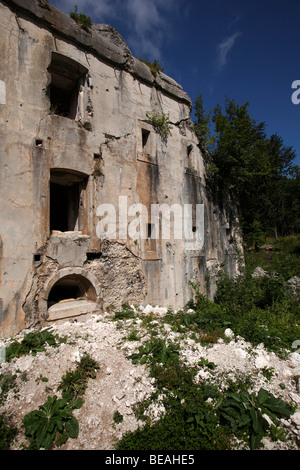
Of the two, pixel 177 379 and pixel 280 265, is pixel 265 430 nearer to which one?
pixel 177 379

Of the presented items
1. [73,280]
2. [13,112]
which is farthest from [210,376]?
[13,112]

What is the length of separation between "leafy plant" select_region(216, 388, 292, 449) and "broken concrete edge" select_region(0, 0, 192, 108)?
8543mm

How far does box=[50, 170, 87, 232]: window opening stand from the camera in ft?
20.7

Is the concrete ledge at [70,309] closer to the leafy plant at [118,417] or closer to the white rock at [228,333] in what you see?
the leafy plant at [118,417]

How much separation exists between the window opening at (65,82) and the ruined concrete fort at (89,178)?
3 cm

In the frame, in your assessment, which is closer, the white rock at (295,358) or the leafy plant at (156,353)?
the leafy plant at (156,353)

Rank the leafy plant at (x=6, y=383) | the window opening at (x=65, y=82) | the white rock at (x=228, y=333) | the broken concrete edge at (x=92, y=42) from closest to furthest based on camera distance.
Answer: the leafy plant at (x=6, y=383), the white rock at (x=228, y=333), the broken concrete edge at (x=92, y=42), the window opening at (x=65, y=82)

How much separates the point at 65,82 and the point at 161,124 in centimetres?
315

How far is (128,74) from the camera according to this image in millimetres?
7488

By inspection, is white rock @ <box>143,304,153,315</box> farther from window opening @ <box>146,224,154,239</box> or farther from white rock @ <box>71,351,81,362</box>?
white rock @ <box>71,351,81,362</box>

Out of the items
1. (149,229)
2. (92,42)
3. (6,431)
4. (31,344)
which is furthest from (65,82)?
(6,431)

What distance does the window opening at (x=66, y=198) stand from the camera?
632cm

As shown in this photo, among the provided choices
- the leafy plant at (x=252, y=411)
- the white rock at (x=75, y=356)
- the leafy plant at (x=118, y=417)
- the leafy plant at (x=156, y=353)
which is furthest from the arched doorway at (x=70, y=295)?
the leafy plant at (x=252, y=411)

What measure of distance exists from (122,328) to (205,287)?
4.57 meters
